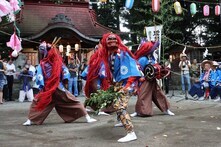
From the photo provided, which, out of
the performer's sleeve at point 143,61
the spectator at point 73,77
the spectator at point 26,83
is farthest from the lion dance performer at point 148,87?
the spectator at point 73,77

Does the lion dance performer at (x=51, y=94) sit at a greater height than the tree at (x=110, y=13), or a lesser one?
lesser

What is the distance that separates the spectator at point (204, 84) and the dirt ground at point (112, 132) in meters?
4.61

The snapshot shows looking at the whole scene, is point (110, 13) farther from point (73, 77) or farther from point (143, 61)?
point (143, 61)

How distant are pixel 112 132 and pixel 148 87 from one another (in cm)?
241

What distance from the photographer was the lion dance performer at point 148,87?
25.9 ft

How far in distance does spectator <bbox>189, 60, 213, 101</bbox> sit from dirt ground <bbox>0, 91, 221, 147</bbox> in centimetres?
461

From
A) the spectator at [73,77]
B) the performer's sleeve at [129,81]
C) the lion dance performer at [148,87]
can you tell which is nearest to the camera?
the performer's sleeve at [129,81]

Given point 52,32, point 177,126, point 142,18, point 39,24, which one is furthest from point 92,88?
point 142,18

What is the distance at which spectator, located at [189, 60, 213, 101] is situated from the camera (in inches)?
492

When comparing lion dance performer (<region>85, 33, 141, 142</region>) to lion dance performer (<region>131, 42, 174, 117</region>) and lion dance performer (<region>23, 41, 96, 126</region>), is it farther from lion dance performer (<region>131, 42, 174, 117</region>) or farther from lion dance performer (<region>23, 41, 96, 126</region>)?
lion dance performer (<region>131, 42, 174, 117</region>)

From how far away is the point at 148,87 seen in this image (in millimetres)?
8164

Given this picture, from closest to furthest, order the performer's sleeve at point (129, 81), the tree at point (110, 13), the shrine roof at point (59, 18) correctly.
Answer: the performer's sleeve at point (129, 81), the shrine roof at point (59, 18), the tree at point (110, 13)

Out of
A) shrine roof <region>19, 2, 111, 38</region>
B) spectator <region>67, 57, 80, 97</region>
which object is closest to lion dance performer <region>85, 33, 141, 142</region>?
spectator <region>67, 57, 80, 97</region>

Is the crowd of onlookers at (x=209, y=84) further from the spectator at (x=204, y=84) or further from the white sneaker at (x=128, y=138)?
the white sneaker at (x=128, y=138)
